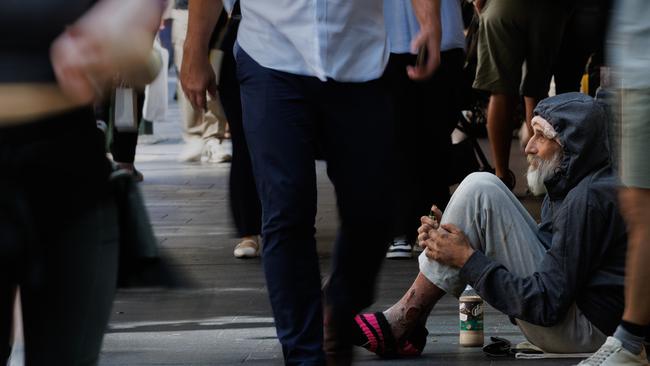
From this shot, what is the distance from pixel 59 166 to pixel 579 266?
2668mm

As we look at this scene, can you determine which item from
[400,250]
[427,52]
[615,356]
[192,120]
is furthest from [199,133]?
[615,356]

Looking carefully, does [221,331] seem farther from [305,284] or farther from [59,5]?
[59,5]

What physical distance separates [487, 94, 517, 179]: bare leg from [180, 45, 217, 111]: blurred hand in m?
4.49

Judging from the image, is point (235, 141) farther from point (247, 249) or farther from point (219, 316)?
point (247, 249)

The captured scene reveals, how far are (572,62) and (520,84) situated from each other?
859 millimetres

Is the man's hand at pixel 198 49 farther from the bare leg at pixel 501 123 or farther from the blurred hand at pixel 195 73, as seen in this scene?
the bare leg at pixel 501 123

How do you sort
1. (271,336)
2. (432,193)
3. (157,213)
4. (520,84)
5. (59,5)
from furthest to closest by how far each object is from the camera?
1. (157,213)
2. (520,84)
3. (432,193)
4. (271,336)
5. (59,5)

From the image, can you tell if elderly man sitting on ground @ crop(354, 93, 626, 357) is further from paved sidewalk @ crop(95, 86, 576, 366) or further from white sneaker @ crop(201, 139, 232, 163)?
white sneaker @ crop(201, 139, 232, 163)

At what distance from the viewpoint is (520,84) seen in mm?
9086

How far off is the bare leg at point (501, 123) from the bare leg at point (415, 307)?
→ 4.00 metres

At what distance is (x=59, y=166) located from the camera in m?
2.56

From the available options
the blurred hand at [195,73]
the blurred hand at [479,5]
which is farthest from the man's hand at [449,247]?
the blurred hand at [479,5]

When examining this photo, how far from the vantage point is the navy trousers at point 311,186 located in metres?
4.34

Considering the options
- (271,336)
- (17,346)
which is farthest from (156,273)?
(271,336)
